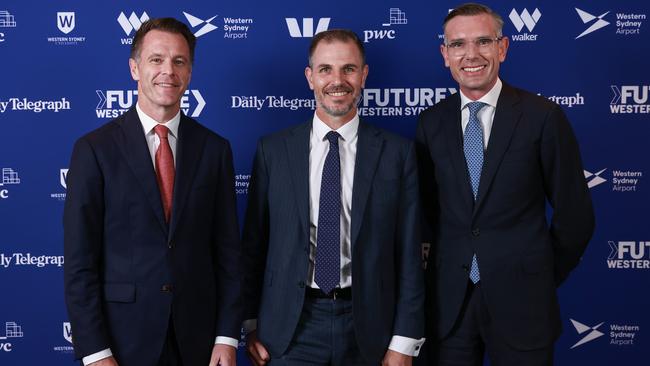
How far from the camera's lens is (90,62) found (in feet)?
10.3

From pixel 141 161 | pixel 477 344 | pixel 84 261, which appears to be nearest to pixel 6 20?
pixel 141 161

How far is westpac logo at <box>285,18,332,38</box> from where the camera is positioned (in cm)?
315

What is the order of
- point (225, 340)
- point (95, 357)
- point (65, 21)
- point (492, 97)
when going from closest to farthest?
point (95, 357)
point (225, 340)
point (492, 97)
point (65, 21)

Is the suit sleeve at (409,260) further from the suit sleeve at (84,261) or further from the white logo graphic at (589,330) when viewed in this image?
the white logo graphic at (589,330)

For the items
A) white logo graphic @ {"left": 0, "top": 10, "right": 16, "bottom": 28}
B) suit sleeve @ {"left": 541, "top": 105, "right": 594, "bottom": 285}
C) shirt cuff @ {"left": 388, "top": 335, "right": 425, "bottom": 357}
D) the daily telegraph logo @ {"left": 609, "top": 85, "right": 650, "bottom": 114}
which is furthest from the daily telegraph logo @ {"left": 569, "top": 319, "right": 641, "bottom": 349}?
white logo graphic @ {"left": 0, "top": 10, "right": 16, "bottom": 28}

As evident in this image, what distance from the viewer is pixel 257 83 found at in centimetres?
318

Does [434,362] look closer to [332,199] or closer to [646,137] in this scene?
[332,199]

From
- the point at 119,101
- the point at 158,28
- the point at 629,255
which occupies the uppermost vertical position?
the point at 158,28

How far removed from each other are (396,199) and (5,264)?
83.1 inches

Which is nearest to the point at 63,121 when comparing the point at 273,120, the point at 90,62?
the point at 90,62

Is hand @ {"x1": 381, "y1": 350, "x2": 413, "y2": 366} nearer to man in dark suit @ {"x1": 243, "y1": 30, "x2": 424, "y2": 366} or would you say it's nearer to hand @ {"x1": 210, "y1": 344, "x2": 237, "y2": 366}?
man in dark suit @ {"x1": 243, "y1": 30, "x2": 424, "y2": 366}

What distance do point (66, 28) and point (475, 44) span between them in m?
2.00

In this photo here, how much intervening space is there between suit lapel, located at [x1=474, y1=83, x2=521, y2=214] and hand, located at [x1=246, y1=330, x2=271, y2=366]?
95cm

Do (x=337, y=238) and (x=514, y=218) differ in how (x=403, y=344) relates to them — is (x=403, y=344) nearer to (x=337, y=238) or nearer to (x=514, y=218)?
(x=337, y=238)
